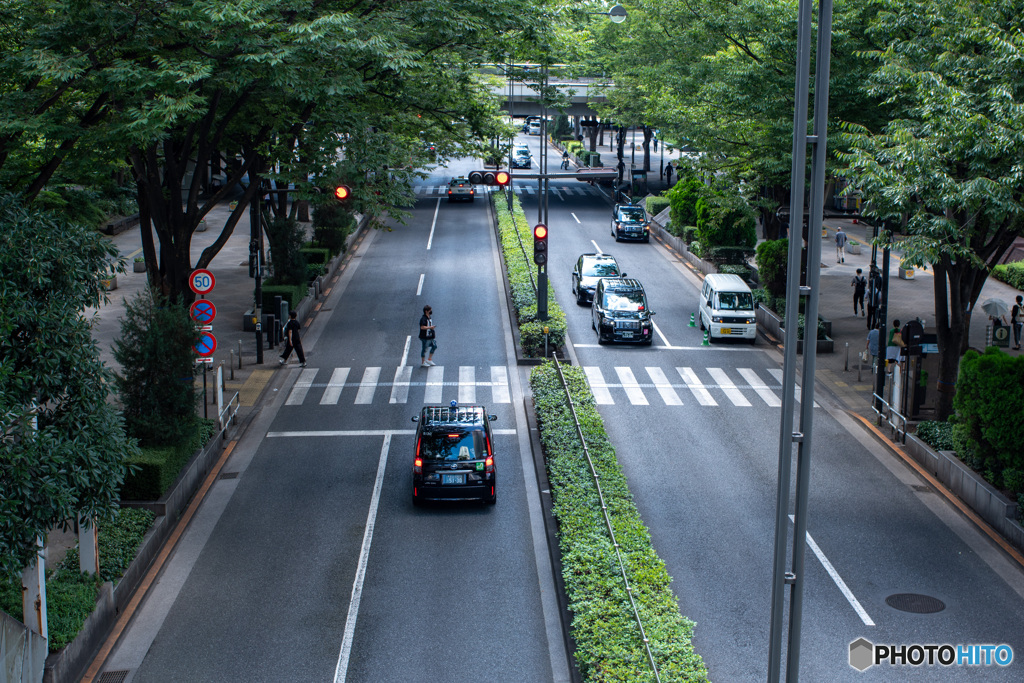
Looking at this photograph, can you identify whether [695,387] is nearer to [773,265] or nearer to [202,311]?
[773,265]

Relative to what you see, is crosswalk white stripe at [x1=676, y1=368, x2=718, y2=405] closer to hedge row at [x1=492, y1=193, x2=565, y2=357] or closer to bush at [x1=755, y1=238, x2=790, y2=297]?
hedge row at [x1=492, y1=193, x2=565, y2=357]

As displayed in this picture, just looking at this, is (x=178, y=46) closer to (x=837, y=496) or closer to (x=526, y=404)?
(x=526, y=404)

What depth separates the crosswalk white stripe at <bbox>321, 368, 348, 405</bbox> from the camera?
25078 mm

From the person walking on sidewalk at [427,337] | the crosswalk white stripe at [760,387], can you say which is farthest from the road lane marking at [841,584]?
the person walking on sidewalk at [427,337]

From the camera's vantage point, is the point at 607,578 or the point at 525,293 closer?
the point at 607,578

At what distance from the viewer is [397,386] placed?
86.0 ft

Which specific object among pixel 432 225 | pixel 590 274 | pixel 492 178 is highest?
pixel 492 178

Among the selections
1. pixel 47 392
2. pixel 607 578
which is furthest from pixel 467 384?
pixel 47 392

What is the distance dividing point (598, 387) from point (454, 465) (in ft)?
31.3

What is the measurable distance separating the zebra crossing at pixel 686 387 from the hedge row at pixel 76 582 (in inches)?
504

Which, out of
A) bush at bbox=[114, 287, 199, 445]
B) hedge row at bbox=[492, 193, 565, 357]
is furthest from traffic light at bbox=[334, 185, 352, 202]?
hedge row at bbox=[492, 193, 565, 357]

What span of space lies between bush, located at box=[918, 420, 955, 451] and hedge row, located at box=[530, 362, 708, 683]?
713 cm

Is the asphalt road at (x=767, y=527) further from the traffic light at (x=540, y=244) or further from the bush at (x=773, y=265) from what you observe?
the bush at (x=773, y=265)

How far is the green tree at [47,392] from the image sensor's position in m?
9.45
